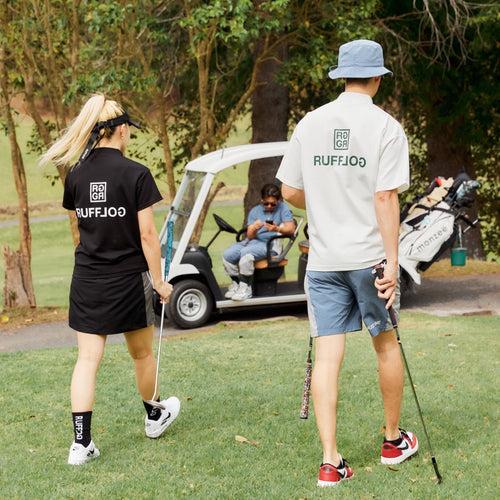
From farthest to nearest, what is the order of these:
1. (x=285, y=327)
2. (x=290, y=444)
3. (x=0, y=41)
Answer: (x=0, y=41)
(x=285, y=327)
(x=290, y=444)

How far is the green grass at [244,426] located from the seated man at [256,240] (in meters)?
1.86

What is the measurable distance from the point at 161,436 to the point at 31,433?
0.81m

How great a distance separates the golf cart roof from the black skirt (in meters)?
5.13

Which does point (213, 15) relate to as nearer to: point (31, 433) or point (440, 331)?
point (440, 331)

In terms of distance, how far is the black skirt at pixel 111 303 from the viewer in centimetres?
470

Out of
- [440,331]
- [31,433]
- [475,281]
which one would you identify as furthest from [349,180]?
[475,281]

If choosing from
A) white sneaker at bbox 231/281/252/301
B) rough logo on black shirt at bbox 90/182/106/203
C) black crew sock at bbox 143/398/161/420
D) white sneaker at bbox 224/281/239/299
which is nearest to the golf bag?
white sneaker at bbox 231/281/252/301

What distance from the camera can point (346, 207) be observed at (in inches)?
163

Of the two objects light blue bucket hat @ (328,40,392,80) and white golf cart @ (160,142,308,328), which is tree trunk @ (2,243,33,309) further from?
light blue bucket hat @ (328,40,392,80)

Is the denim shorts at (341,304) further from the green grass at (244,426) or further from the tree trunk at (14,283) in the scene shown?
the tree trunk at (14,283)

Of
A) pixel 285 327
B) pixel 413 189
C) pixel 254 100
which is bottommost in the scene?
pixel 285 327

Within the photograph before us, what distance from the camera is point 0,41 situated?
10.8m

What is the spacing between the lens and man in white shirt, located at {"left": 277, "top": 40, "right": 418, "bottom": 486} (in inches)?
160

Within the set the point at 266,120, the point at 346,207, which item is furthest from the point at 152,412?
the point at 266,120
